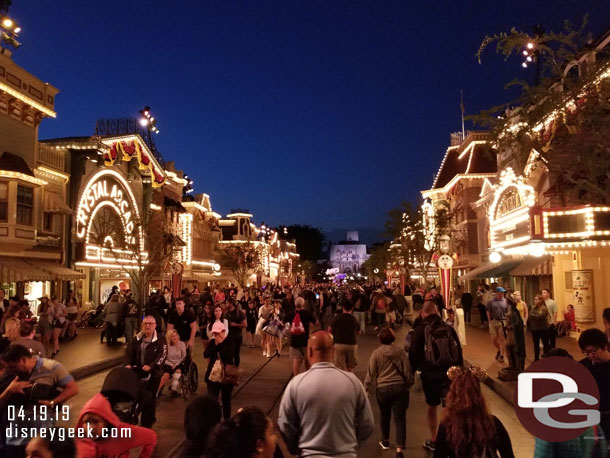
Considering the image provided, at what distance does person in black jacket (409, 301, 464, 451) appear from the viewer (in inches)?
276

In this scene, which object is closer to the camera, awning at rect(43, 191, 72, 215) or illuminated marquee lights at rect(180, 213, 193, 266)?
awning at rect(43, 191, 72, 215)

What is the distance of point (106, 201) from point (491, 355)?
23.1 metres

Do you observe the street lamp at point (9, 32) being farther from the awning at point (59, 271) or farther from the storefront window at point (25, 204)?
the awning at point (59, 271)

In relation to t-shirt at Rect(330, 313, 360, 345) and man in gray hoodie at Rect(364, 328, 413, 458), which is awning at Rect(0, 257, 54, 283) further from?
man in gray hoodie at Rect(364, 328, 413, 458)

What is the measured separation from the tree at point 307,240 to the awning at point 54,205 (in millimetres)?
102971

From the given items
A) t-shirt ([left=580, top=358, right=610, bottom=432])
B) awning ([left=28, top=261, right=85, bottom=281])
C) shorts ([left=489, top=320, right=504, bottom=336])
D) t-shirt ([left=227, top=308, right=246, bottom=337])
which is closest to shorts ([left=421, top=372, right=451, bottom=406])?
t-shirt ([left=580, top=358, right=610, bottom=432])

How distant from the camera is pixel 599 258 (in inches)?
795

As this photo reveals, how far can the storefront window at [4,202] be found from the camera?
20781mm

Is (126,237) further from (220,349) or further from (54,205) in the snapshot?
(220,349)

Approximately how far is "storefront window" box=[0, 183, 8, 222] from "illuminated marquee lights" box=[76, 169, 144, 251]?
5.57 meters

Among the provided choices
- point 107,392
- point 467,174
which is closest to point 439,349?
point 107,392

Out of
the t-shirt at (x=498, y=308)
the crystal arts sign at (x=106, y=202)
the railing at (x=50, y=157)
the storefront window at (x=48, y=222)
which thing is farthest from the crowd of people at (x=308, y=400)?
the railing at (x=50, y=157)

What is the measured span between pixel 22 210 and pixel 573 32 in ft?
65.7

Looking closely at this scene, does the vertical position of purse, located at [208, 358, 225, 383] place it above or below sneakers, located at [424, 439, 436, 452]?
above
